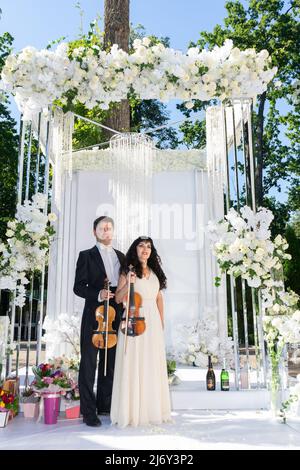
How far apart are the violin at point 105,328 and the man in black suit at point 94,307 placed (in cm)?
8

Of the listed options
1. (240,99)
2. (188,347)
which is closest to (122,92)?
(240,99)

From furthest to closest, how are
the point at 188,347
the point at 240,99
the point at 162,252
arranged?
the point at 162,252, the point at 188,347, the point at 240,99

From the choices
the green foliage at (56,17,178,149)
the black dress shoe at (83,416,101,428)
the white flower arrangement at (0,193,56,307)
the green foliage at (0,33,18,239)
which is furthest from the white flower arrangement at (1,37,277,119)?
the green foliage at (0,33,18,239)

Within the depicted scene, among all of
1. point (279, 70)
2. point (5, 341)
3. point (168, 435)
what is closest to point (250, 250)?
point (168, 435)

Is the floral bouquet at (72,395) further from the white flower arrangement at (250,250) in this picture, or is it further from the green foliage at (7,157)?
the green foliage at (7,157)

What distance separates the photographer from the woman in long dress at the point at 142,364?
3.54 metres

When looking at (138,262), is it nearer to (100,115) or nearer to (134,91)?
(134,91)

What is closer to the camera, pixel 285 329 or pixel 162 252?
pixel 285 329

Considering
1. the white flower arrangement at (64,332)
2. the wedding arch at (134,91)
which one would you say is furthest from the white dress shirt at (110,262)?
the white flower arrangement at (64,332)

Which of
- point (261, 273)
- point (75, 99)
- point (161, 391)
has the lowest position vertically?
point (161, 391)

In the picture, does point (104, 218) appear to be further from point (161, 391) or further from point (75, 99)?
point (161, 391)

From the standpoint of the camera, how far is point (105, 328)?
3609 mm

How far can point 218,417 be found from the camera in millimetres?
3938

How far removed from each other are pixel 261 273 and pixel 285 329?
1.85 ft
